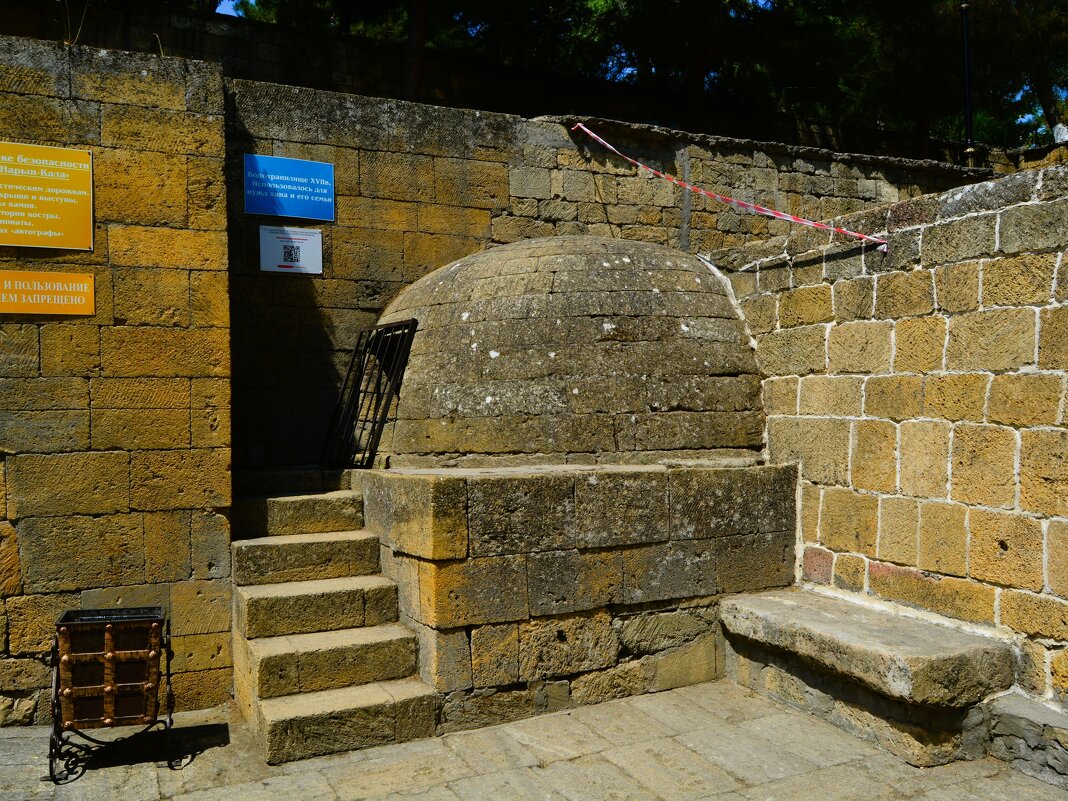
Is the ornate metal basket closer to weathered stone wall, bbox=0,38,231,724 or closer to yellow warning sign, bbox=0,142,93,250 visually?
weathered stone wall, bbox=0,38,231,724

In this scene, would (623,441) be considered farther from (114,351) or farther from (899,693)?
(114,351)

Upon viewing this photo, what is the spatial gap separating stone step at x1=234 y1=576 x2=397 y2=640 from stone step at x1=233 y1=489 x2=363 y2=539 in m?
0.49

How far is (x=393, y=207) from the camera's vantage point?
7.61 metres

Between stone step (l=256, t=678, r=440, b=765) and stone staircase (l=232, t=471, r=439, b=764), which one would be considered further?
stone staircase (l=232, t=471, r=439, b=764)

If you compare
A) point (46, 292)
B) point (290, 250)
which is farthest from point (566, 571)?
point (290, 250)

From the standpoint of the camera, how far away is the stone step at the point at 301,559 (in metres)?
5.23

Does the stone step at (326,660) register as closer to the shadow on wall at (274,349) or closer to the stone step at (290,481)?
the stone step at (290,481)

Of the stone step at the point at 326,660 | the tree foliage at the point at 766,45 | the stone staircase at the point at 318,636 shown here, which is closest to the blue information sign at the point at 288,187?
the stone staircase at the point at 318,636

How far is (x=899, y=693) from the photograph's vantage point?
396 centimetres

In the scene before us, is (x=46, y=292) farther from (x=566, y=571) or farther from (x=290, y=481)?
(x=566, y=571)

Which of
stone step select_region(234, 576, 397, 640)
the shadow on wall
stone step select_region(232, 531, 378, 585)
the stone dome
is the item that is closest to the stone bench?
the stone dome

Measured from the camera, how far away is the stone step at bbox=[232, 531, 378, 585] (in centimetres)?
523

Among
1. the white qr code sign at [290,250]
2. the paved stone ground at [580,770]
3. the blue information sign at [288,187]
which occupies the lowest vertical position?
the paved stone ground at [580,770]

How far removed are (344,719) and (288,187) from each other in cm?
455
